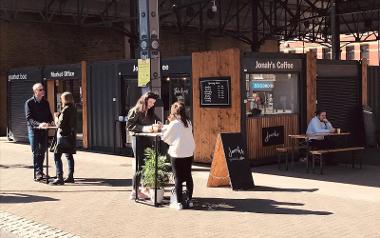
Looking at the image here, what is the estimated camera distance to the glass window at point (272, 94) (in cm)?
1335

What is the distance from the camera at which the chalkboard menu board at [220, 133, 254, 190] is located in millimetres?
10266

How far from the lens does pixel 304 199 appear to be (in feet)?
30.5

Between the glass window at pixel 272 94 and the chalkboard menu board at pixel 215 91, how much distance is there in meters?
0.50

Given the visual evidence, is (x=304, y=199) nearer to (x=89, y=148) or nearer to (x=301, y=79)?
(x=301, y=79)

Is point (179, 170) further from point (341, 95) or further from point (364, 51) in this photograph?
point (364, 51)

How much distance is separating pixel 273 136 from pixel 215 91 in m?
1.76

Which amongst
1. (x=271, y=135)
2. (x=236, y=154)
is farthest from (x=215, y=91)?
(x=236, y=154)

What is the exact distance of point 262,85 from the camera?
13.6 m

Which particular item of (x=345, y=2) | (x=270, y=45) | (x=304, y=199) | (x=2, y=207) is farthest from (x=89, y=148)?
(x=270, y=45)

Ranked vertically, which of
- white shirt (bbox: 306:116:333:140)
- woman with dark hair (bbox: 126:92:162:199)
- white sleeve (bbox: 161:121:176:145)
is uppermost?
woman with dark hair (bbox: 126:92:162:199)

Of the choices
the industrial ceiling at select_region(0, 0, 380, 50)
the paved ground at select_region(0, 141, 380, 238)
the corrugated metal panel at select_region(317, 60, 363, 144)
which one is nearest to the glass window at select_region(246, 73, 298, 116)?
the corrugated metal panel at select_region(317, 60, 363, 144)

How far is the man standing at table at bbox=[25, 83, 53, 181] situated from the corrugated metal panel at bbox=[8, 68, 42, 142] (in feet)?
26.5

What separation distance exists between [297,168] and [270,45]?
92.4ft

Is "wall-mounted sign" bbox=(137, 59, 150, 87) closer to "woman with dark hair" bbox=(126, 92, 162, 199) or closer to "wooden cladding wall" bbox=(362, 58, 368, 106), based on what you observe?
"woman with dark hair" bbox=(126, 92, 162, 199)
